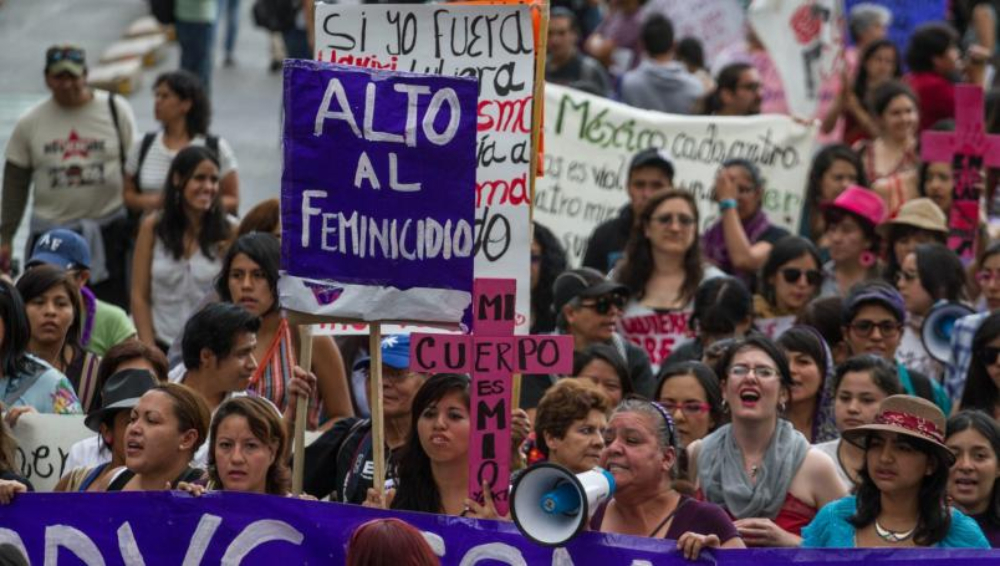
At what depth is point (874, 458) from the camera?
6.68m

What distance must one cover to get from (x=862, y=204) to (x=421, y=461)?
4182mm

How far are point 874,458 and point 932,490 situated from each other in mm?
196

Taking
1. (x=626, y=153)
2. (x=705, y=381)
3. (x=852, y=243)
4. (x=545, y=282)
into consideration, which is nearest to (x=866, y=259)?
(x=852, y=243)

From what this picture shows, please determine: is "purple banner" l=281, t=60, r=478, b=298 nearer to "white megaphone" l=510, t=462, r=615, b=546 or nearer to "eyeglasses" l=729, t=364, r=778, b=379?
"white megaphone" l=510, t=462, r=615, b=546

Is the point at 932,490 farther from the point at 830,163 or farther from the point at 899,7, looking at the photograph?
the point at 899,7

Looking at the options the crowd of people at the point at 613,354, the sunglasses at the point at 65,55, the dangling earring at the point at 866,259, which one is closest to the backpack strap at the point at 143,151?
the crowd of people at the point at 613,354

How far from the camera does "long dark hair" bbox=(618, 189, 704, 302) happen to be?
10219mm

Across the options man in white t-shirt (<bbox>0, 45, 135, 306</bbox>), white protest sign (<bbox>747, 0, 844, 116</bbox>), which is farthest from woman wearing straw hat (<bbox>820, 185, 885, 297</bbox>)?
man in white t-shirt (<bbox>0, 45, 135, 306</bbox>)

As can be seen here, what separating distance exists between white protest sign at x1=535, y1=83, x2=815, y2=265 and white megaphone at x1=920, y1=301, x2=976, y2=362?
3.26 m

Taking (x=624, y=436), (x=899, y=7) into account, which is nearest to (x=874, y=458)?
(x=624, y=436)

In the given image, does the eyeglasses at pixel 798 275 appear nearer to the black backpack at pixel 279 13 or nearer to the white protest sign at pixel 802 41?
the white protest sign at pixel 802 41

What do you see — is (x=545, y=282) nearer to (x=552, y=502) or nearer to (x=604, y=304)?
(x=604, y=304)

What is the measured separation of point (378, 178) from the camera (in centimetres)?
688

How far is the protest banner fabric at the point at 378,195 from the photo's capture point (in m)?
6.85
